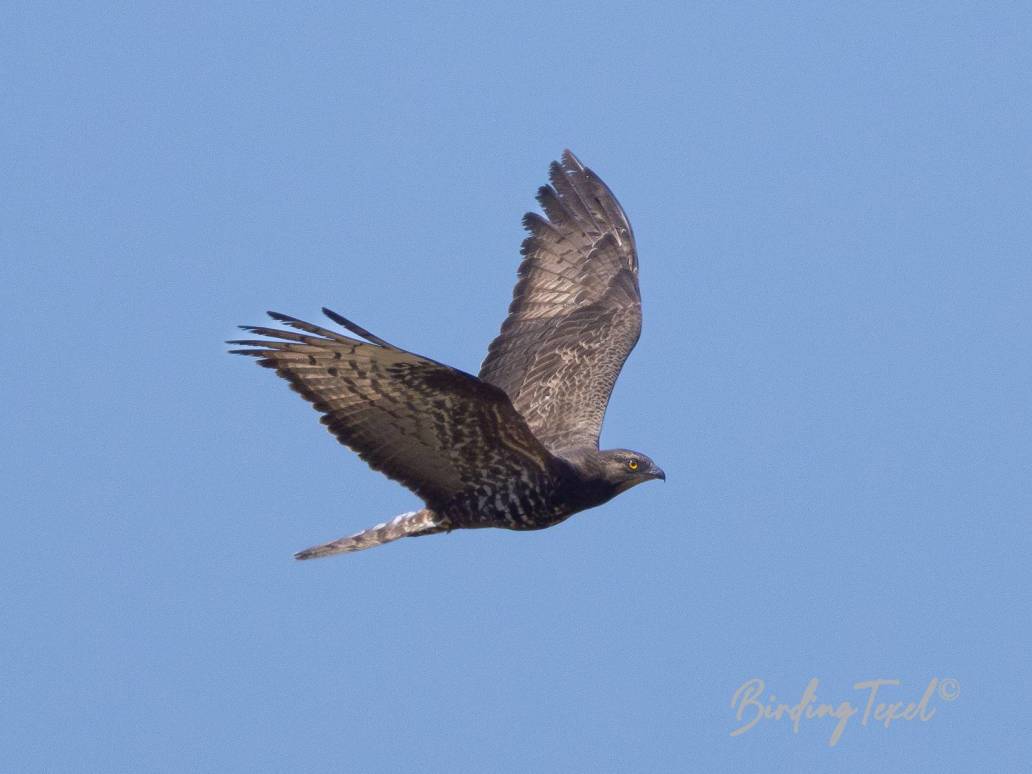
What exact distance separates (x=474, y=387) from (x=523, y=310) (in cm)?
365

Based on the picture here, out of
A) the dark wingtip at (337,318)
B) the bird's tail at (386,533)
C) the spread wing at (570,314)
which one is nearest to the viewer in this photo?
the dark wingtip at (337,318)

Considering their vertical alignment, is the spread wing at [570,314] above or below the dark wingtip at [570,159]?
below

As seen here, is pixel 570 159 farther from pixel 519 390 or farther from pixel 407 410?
pixel 407 410

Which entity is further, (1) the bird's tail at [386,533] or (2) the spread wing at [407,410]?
(1) the bird's tail at [386,533]

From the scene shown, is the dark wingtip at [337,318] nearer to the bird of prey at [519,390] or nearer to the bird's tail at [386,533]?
the bird of prey at [519,390]

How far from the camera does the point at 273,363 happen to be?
35.9 ft

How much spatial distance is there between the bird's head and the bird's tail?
3.99 feet

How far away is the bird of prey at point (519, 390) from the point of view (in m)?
10.9

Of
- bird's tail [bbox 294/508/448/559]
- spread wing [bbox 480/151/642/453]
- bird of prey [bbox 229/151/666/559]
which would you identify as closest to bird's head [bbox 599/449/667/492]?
bird of prey [bbox 229/151/666/559]

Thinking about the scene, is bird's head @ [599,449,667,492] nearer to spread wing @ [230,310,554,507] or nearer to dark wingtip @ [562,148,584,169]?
spread wing @ [230,310,554,507]

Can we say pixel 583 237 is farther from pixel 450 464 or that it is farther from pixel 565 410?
pixel 450 464

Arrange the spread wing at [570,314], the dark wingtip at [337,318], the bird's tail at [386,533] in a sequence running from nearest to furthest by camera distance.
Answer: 1. the dark wingtip at [337,318]
2. the bird's tail at [386,533]
3. the spread wing at [570,314]

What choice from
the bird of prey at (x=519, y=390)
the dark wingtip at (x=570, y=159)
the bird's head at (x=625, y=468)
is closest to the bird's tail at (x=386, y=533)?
the bird of prey at (x=519, y=390)

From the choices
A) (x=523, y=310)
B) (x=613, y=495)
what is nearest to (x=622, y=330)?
(x=523, y=310)
